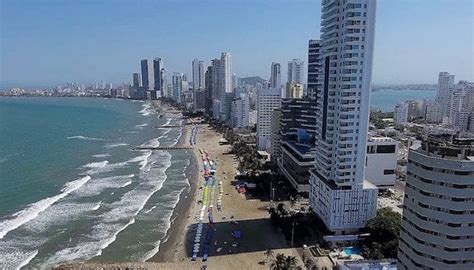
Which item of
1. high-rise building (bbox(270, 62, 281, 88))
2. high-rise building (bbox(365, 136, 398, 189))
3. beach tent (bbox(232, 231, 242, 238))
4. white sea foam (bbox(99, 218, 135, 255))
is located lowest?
white sea foam (bbox(99, 218, 135, 255))

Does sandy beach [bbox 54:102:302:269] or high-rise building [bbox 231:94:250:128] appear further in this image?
high-rise building [bbox 231:94:250:128]

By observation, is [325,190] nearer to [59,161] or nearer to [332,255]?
[332,255]

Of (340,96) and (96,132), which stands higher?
(340,96)

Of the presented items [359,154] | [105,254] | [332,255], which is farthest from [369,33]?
[105,254]

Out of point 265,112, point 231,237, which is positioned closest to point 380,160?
point 231,237

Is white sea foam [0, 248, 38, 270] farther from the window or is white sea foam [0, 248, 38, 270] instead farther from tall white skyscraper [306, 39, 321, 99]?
tall white skyscraper [306, 39, 321, 99]

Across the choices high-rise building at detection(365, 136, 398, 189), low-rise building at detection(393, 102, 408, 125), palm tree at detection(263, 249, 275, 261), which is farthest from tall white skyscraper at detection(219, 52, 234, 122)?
palm tree at detection(263, 249, 275, 261)
